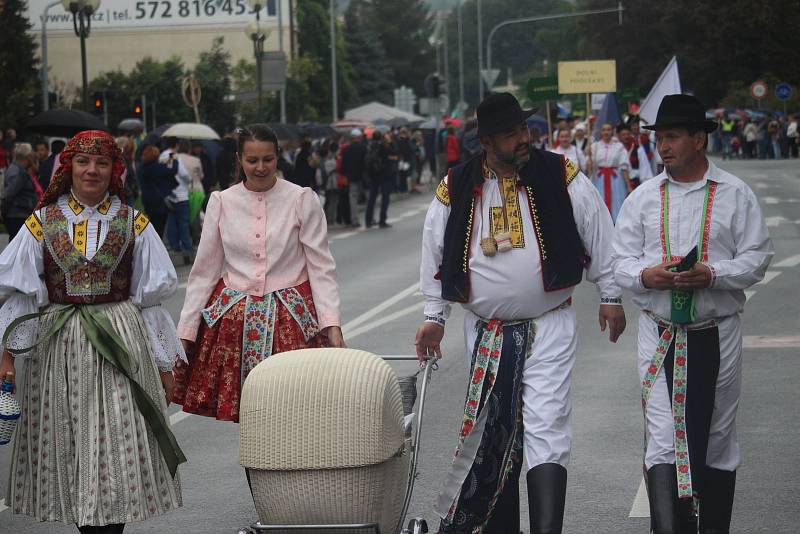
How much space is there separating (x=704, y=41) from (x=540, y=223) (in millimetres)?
62671

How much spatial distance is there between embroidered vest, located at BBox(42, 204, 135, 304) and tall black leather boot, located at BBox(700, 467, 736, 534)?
2.38m

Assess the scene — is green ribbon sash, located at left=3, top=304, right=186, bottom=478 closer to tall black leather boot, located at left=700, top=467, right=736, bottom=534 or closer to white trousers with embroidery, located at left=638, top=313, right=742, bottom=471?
white trousers with embroidery, located at left=638, top=313, right=742, bottom=471

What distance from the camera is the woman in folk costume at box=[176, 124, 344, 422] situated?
6.44 meters

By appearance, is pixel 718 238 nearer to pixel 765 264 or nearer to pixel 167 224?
pixel 765 264

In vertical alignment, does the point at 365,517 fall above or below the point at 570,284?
below

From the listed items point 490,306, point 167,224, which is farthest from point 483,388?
point 167,224

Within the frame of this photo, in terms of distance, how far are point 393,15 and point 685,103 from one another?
150036 mm

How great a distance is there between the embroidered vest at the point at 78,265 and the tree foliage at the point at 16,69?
4239cm

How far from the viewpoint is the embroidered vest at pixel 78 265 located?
5742mm

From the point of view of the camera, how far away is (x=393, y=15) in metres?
154

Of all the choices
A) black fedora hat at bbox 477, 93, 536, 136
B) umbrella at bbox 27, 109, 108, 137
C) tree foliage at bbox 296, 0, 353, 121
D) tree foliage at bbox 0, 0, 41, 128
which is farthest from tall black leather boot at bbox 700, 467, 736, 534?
tree foliage at bbox 296, 0, 353, 121

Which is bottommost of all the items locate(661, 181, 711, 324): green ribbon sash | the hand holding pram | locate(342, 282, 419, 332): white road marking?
locate(342, 282, 419, 332): white road marking

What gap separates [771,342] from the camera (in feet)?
39.0

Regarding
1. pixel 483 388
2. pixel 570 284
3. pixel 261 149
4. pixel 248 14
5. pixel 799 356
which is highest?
pixel 248 14
